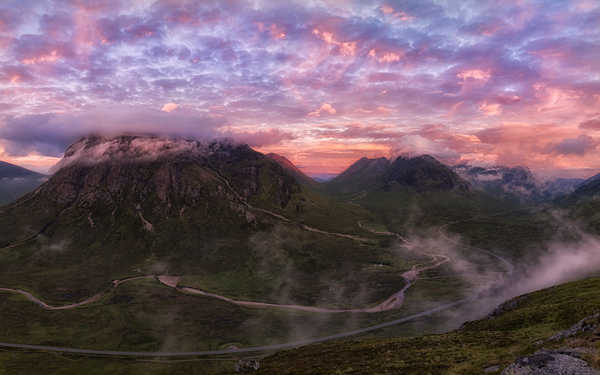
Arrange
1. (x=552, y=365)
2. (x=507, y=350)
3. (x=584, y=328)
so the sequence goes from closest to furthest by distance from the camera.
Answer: (x=552, y=365)
(x=584, y=328)
(x=507, y=350)

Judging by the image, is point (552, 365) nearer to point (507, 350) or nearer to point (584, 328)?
point (584, 328)

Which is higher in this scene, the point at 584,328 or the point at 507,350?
the point at 584,328

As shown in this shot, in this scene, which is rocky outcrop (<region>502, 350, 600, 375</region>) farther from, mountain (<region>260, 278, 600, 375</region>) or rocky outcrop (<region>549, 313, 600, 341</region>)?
rocky outcrop (<region>549, 313, 600, 341</region>)

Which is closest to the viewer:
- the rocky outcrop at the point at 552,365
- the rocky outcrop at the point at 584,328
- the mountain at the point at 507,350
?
the rocky outcrop at the point at 552,365

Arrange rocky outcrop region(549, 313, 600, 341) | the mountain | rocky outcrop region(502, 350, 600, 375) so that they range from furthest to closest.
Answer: rocky outcrop region(549, 313, 600, 341)
the mountain
rocky outcrop region(502, 350, 600, 375)

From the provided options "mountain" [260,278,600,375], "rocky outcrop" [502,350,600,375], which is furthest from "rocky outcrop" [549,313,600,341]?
"rocky outcrop" [502,350,600,375]

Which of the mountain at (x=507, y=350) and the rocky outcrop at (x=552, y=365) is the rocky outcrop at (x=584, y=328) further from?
the rocky outcrop at (x=552, y=365)

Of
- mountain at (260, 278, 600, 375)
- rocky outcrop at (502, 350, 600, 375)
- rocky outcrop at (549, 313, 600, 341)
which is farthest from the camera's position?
rocky outcrop at (549, 313, 600, 341)

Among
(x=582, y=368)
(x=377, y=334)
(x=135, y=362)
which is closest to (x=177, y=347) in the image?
(x=135, y=362)

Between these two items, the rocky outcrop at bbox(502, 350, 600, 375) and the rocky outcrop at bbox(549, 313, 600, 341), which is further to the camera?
the rocky outcrop at bbox(549, 313, 600, 341)

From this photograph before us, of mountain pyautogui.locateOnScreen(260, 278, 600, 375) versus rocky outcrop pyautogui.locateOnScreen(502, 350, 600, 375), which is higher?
rocky outcrop pyautogui.locateOnScreen(502, 350, 600, 375)

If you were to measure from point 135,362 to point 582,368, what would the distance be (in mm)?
200668

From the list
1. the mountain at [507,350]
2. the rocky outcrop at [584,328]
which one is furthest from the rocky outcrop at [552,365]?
the rocky outcrop at [584,328]

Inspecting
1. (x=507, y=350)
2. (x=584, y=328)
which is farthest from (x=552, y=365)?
(x=507, y=350)
